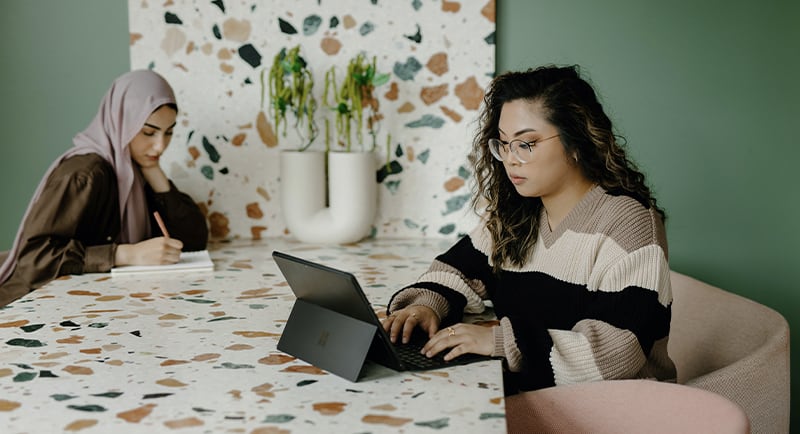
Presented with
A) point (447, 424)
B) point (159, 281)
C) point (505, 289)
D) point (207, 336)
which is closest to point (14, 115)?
point (159, 281)

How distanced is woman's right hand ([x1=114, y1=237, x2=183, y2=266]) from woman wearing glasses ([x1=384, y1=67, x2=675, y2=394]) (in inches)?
25.8

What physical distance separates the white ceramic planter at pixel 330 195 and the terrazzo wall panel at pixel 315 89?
0.33ft

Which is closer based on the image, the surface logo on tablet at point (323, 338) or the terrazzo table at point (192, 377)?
the terrazzo table at point (192, 377)

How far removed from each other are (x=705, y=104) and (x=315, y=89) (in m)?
1.08

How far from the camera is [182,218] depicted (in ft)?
7.59

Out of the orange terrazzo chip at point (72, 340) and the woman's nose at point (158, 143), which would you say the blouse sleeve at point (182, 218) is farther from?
the orange terrazzo chip at point (72, 340)

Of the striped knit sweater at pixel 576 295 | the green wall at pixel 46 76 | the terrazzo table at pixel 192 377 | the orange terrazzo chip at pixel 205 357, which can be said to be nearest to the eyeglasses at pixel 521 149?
the striped knit sweater at pixel 576 295

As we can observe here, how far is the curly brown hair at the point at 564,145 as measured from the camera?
155cm

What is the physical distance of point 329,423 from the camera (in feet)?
3.41

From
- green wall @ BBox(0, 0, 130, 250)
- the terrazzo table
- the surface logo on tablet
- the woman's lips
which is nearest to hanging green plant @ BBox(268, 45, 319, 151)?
green wall @ BBox(0, 0, 130, 250)

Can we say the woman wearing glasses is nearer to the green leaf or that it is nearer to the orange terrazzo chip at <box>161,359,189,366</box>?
the orange terrazzo chip at <box>161,359,189,366</box>

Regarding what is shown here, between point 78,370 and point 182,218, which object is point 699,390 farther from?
point 182,218

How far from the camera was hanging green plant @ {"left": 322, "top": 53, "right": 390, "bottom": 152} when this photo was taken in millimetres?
2361

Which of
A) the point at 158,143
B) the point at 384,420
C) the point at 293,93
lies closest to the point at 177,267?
the point at 158,143
